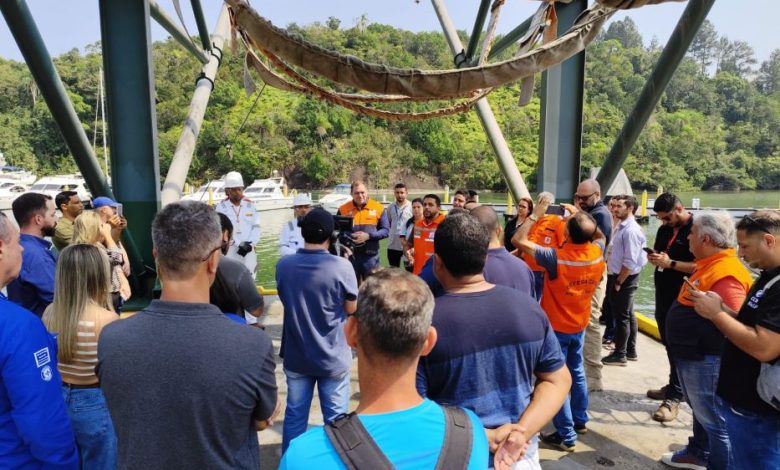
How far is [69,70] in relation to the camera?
58.9 metres

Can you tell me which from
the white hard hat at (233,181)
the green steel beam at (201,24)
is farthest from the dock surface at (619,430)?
the green steel beam at (201,24)

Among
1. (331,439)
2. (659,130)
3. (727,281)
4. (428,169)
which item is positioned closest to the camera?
(331,439)

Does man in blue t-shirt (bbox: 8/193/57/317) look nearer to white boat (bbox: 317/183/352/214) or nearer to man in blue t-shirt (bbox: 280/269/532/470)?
man in blue t-shirt (bbox: 280/269/532/470)

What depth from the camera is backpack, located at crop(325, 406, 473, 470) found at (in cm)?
97

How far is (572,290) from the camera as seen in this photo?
350 cm

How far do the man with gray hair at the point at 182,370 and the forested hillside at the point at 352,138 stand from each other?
133 ft

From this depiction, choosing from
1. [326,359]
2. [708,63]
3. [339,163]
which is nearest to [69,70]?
[339,163]

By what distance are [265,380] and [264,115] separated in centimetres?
5363

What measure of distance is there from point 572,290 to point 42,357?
10.0 ft

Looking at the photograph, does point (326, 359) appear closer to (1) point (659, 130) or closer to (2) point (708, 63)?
(1) point (659, 130)

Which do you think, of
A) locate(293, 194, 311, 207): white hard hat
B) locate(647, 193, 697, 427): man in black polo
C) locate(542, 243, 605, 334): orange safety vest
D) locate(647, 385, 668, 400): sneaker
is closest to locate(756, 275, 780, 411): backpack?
locate(542, 243, 605, 334): orange safety vest

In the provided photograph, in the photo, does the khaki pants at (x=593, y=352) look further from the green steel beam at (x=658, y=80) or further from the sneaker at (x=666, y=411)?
the green steel beam at (x=658, y=80)

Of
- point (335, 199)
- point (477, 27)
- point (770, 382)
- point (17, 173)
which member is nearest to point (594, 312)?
point (770, 382)

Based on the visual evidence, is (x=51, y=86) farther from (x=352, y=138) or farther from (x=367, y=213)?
(x=352, y=138)
